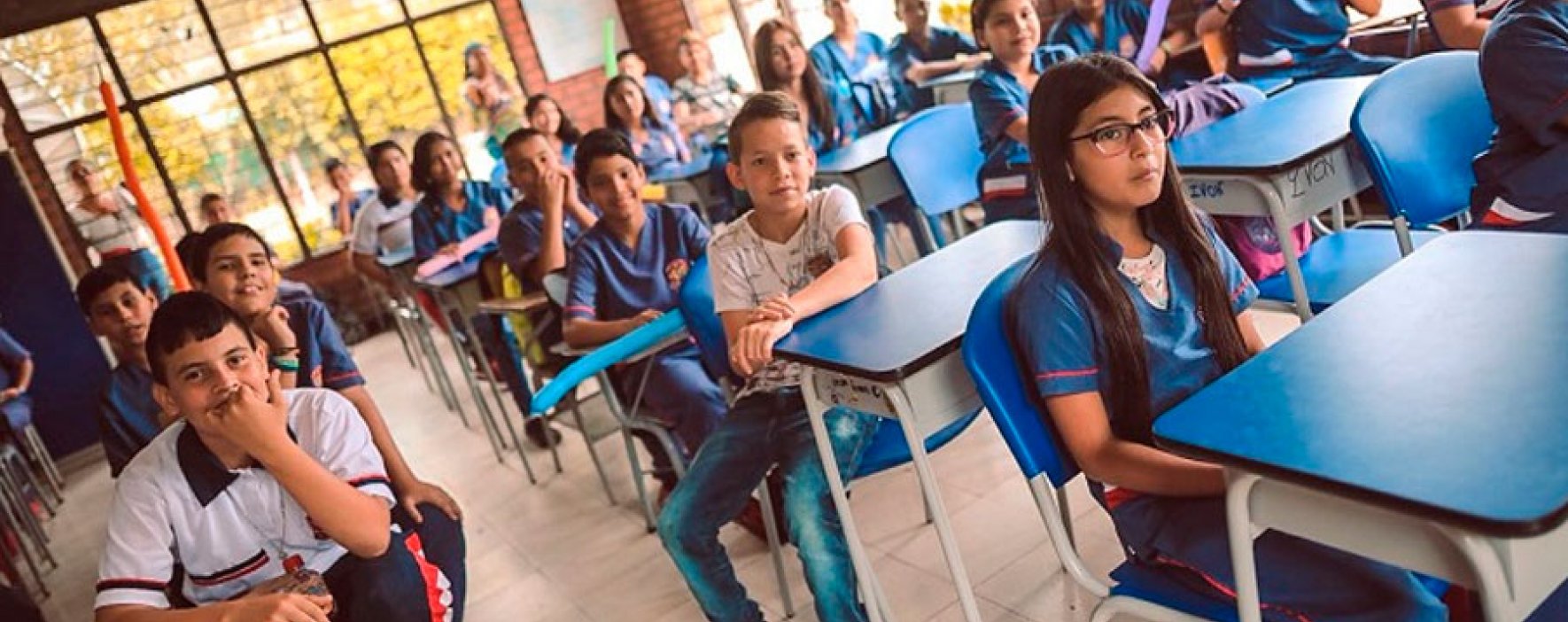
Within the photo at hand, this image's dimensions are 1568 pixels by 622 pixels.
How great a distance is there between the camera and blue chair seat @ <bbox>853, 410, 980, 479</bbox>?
6.57 feet

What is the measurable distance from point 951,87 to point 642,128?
5.17 ft

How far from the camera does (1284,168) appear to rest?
6.40 ft

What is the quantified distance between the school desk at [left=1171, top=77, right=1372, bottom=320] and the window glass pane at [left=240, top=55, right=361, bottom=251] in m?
6.66

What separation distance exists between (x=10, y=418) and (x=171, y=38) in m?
3.55

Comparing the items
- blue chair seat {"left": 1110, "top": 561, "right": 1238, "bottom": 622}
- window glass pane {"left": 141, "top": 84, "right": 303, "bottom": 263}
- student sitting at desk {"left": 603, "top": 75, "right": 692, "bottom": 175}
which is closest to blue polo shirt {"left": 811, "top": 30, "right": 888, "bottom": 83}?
student sitting at desk {"left": 603, "top": 75, "right": 692, "bottom": 175}

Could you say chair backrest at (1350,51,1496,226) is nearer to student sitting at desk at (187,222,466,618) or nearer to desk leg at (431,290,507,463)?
student sitting at desk at (187,222,466,618)

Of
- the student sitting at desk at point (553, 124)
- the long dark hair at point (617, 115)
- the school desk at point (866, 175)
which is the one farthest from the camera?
the student sitting at desk at point (553, 124)

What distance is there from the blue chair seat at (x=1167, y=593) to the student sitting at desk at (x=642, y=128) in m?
3.92

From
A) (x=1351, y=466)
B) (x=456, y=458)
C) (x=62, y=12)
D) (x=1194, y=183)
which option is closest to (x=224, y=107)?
(x=62, y=12)

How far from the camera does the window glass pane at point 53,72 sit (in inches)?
269

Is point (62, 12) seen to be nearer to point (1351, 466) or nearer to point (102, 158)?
point (102, 158)

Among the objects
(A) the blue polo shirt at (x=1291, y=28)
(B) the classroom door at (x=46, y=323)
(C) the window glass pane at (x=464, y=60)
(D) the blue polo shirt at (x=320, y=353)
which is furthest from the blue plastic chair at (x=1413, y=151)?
(C) the window glass pane at (x=464, y=60)

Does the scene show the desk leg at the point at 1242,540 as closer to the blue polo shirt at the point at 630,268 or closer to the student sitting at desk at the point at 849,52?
the blue polo shirt at the point at 630,268

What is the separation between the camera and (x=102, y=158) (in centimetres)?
700
